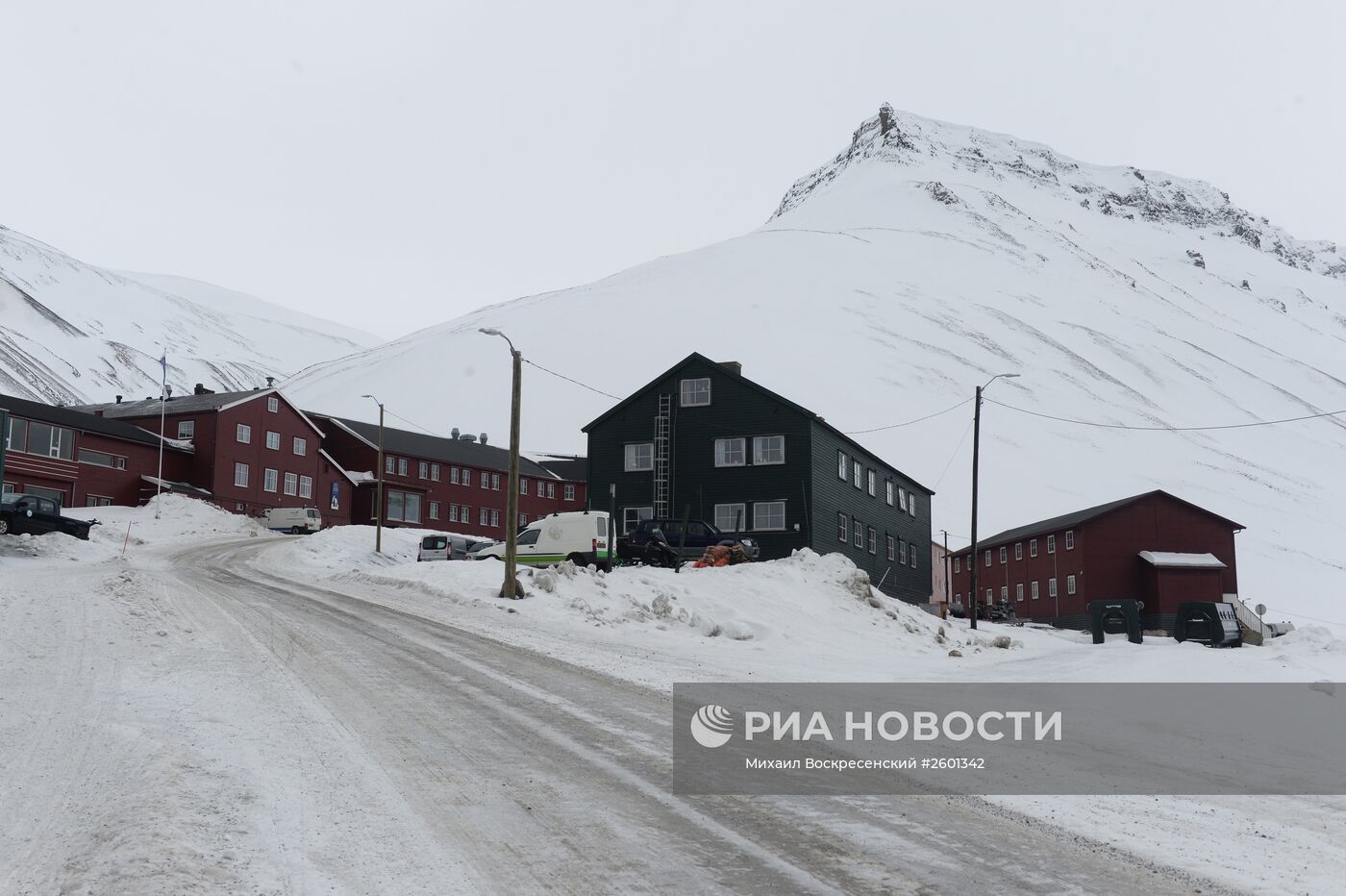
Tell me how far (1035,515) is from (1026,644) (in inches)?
2774

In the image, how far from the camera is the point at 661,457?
50344mm

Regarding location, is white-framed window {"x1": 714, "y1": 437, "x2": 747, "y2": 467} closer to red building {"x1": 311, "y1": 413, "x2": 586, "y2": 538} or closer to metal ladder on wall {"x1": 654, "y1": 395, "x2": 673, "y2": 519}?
metal ladder on wall {"x1": 654, "y1": 395, "x2": 673, "y2": 519}

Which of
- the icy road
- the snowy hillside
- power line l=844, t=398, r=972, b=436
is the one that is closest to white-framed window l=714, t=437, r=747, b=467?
the icy road

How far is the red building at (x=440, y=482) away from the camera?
80.5 meters

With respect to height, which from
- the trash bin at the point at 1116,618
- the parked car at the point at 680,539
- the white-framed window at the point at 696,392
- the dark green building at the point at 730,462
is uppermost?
the white-framed window at the point at 696,392

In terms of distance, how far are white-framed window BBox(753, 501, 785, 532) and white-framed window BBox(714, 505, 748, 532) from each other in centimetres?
60

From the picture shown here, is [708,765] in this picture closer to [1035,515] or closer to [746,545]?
[746,545]

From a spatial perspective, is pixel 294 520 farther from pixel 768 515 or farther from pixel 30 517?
pixel 768 515

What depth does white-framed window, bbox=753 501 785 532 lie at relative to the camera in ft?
157

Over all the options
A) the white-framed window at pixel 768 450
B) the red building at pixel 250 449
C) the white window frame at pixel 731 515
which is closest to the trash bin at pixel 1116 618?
the white-framed window at pixel 768 450

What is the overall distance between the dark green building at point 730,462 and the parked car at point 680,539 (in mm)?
5922

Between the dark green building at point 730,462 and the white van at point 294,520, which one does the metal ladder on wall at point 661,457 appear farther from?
the white van at point 294,520

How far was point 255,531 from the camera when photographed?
6209cm

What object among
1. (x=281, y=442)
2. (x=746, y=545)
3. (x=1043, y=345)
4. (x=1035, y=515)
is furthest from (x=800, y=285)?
(x=746, y=545)
